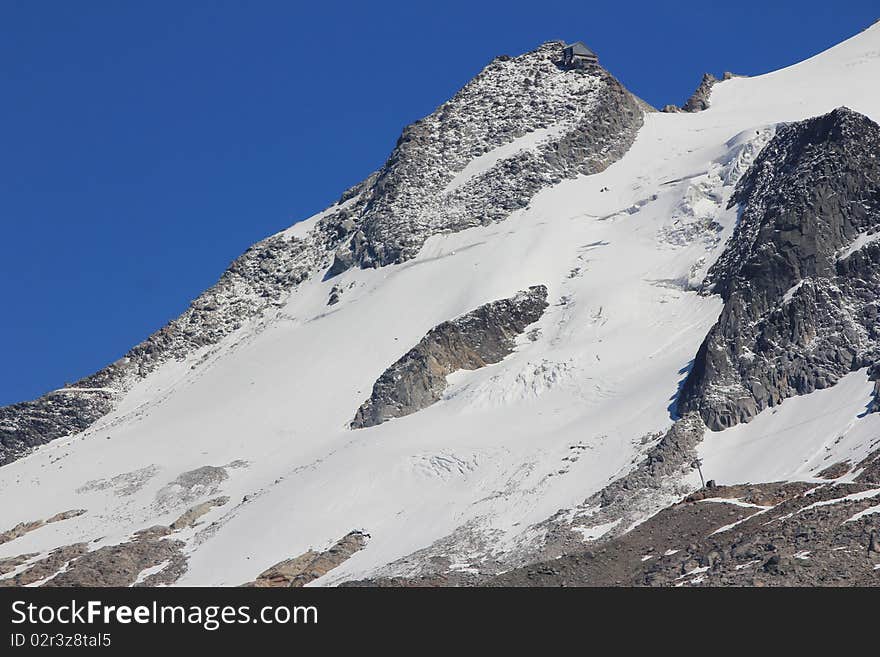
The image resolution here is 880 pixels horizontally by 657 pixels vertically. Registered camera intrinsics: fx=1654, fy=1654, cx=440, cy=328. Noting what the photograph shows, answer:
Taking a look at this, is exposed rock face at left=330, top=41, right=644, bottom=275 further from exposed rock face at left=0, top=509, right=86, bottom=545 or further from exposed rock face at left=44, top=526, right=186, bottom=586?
exposed rock face at left=44, top=526, right=186, bottom=586

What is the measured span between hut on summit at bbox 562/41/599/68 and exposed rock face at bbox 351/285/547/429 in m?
56.3

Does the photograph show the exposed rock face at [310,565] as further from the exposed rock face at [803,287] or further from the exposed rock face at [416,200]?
the exposed rock face at [416,200]

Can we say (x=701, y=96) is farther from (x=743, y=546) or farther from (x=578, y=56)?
(x=743, y=546)

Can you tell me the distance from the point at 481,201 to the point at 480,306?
27.9 meters

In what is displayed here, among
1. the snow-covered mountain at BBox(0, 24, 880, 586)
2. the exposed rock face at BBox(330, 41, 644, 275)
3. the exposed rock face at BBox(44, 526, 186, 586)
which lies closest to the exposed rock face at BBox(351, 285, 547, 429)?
the snow-covered mountain at BBox(0, 24, 880, 586)

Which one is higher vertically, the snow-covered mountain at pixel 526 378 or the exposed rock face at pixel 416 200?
the exposed rock face at pixel 416 200

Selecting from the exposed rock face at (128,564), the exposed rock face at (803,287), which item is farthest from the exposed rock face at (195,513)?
the exposed rock face at (803,287)

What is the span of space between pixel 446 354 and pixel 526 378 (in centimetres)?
1180

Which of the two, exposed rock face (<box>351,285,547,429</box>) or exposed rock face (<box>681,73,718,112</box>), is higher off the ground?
exposed rock face (<box>681,73,718,112</box>)

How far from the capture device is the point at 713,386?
107125mm

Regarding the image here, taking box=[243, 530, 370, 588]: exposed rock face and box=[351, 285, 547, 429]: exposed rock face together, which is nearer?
box=[243, 530, 370, 588]: exposed rock face

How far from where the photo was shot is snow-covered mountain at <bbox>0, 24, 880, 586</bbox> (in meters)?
96.4

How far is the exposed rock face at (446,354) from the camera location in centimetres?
13138

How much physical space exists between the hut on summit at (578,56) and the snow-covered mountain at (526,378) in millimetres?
1907
